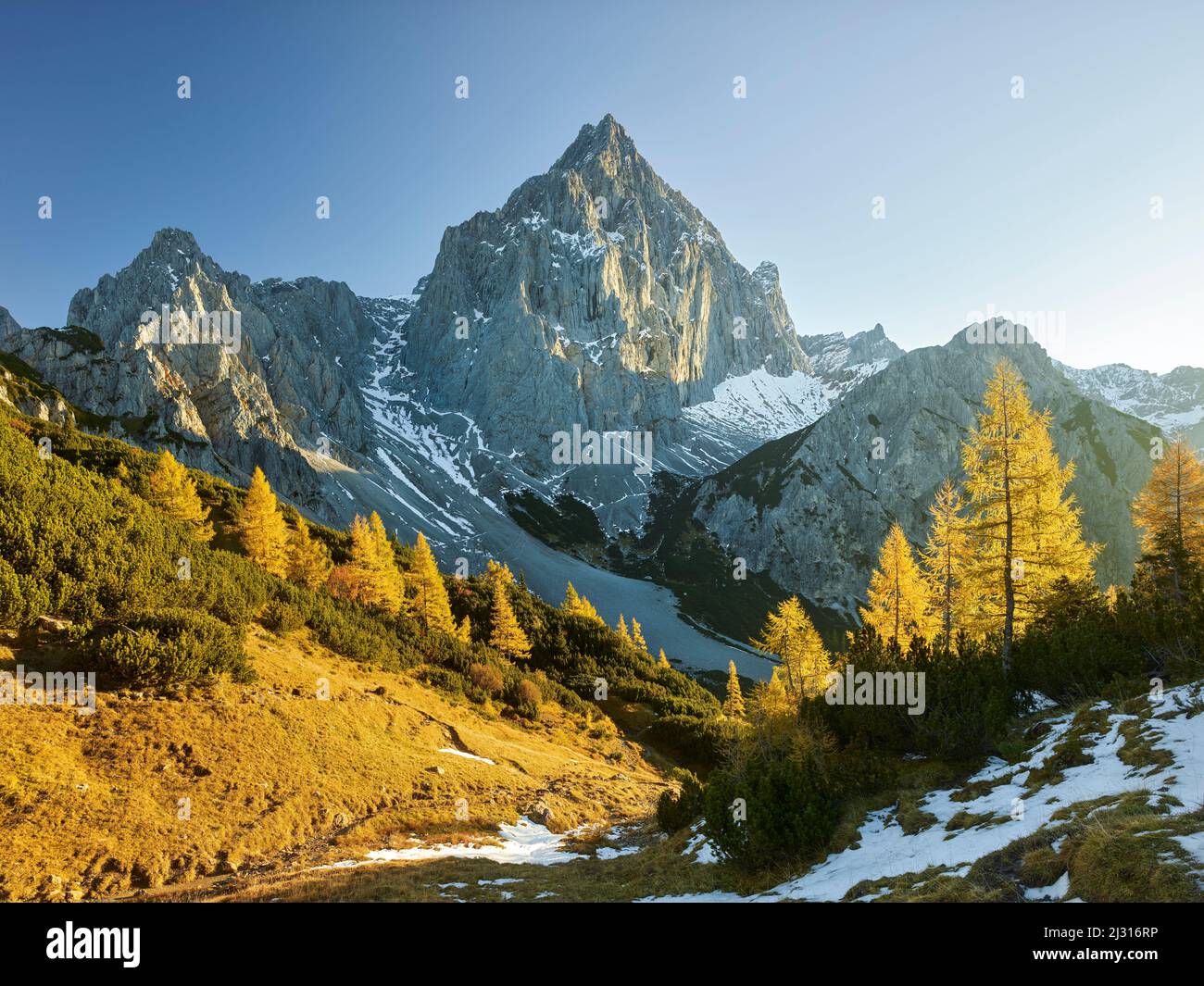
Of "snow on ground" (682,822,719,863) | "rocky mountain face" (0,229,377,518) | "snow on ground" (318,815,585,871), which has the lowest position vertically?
"snow on ground" (318,815,585,871)


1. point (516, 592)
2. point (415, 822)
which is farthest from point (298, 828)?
point (516, 592)

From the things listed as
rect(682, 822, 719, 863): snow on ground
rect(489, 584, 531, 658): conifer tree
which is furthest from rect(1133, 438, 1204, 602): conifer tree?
rect(489, 584, 531, 658): conifer tree

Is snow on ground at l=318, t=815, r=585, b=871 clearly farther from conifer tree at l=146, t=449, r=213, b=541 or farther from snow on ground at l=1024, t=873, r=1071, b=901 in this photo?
conifer tree at l=146, t=449, r=213, b=541

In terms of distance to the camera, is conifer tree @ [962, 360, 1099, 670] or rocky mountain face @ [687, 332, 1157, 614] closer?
conifer tree @ [962, 360, 1099, 670]

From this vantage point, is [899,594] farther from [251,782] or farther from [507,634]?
[251,782]

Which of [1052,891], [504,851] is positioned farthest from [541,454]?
[1052,891]

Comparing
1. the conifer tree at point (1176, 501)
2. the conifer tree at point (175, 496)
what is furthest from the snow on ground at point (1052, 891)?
the conifer tree at point (175, 496)

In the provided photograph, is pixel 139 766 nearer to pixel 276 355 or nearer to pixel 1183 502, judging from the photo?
pixel 1183 502
